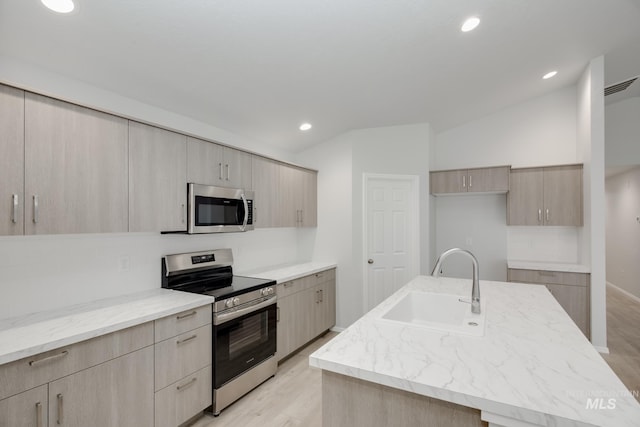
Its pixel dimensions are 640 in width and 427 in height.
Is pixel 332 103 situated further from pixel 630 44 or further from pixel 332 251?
pixel 630 44

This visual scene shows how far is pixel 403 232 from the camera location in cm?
430

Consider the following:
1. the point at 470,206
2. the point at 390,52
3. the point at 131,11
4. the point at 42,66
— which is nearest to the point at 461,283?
the point at 390,52

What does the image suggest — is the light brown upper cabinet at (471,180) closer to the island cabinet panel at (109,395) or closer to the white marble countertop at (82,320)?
the white marble countertop at (82,320)

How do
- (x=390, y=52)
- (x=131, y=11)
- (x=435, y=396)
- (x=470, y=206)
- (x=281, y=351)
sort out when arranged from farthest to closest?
(x=470, y=206)
(x=281, y=351)
(x=390, y=52)
(x=131, y=11)
(x=435, y=396)

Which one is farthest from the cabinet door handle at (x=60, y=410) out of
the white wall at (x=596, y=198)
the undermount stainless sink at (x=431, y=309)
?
the white wall at (x=596, y=198)

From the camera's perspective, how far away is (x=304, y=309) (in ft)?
11.6

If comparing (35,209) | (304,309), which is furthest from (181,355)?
(304,309)

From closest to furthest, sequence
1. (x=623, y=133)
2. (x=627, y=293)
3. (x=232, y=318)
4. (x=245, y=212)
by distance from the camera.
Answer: (x=232, y=318) < (x=245, y=212) < (x=623, y=133) < (x=627, y=293)

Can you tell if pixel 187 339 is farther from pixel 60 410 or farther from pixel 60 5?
pixel 60 5

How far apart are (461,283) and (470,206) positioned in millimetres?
2349

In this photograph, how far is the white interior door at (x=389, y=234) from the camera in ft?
13.9

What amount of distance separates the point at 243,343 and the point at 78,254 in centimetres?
138

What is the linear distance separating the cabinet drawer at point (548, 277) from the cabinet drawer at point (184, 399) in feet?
11.9

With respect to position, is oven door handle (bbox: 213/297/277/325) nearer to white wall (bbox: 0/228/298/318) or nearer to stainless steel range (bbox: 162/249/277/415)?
stainless steel range (bbox: 162/249/277/415)
